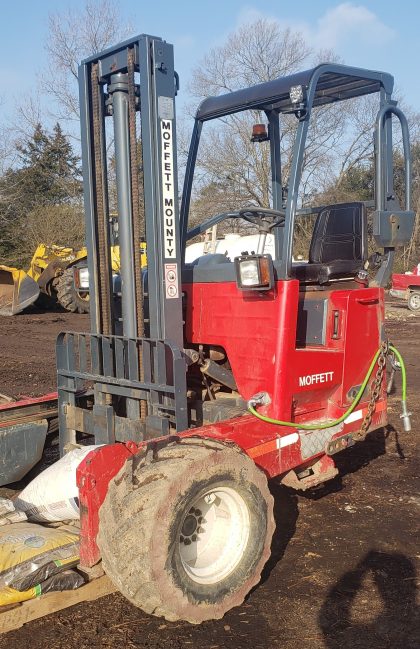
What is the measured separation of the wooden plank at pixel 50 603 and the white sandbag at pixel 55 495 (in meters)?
0.54

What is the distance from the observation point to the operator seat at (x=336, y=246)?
442 centimetres

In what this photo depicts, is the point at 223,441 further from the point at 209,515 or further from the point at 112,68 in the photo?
the point at 112,68

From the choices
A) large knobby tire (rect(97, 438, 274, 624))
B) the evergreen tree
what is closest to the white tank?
large knobby tire (rect(97, 438, 274, 624))

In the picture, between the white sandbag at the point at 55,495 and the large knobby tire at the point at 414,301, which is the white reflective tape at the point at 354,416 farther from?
the large knobby tire at the point at 414,301

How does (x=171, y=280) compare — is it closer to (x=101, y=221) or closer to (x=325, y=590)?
(x=101, y=221)

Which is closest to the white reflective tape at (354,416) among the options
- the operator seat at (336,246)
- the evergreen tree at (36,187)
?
the operator seat at (336,246)

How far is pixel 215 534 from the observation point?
3.38m

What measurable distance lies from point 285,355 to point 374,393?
3.40ft

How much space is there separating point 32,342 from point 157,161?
1056cm

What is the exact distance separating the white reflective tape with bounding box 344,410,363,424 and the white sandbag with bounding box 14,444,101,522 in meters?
1.77

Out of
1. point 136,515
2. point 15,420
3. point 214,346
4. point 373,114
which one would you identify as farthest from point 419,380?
point 136,515

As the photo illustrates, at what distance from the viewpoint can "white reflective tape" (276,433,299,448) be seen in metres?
3.86

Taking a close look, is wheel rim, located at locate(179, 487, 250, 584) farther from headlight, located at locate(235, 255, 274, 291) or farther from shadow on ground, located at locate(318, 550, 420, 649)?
headlight, located at locate(235, 255, 274, 291)

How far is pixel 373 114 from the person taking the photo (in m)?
5.16
